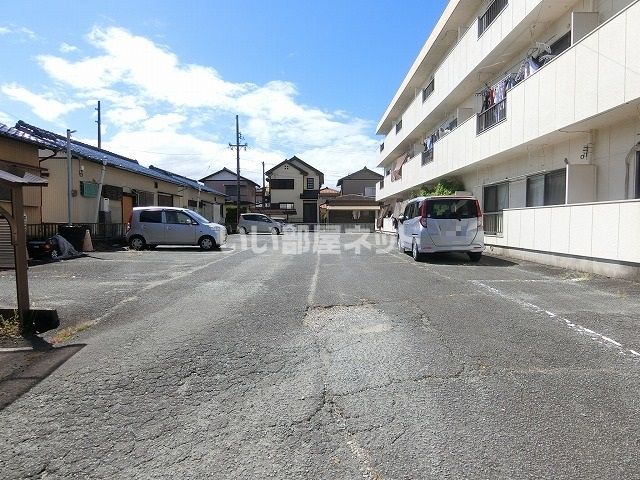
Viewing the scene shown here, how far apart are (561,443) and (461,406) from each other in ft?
2.18

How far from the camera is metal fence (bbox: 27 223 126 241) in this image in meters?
13.8

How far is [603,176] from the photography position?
1025 cm

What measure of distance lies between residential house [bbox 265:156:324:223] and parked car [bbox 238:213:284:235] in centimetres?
2232

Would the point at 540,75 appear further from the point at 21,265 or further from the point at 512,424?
the point at 21,265

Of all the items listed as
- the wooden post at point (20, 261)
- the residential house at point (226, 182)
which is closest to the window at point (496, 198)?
the wooden post at point (20, 261)

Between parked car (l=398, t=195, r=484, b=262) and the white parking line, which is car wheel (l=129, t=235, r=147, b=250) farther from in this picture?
the white parking line

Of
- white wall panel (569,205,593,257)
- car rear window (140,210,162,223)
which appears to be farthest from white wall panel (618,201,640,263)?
car rear window (140,210,162,223)

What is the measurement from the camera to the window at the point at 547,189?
11.9 m

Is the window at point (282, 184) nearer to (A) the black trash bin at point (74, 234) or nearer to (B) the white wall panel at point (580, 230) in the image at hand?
(A) the black trash bin at point (74, 234)

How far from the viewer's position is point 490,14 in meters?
14.7

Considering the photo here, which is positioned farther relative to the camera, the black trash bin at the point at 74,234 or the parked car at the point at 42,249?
the black trash bin at the point at 74,234

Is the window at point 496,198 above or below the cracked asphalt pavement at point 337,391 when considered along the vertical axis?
above

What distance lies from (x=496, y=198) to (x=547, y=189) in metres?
3.56

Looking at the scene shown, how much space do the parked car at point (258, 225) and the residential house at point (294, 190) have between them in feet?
73.2
